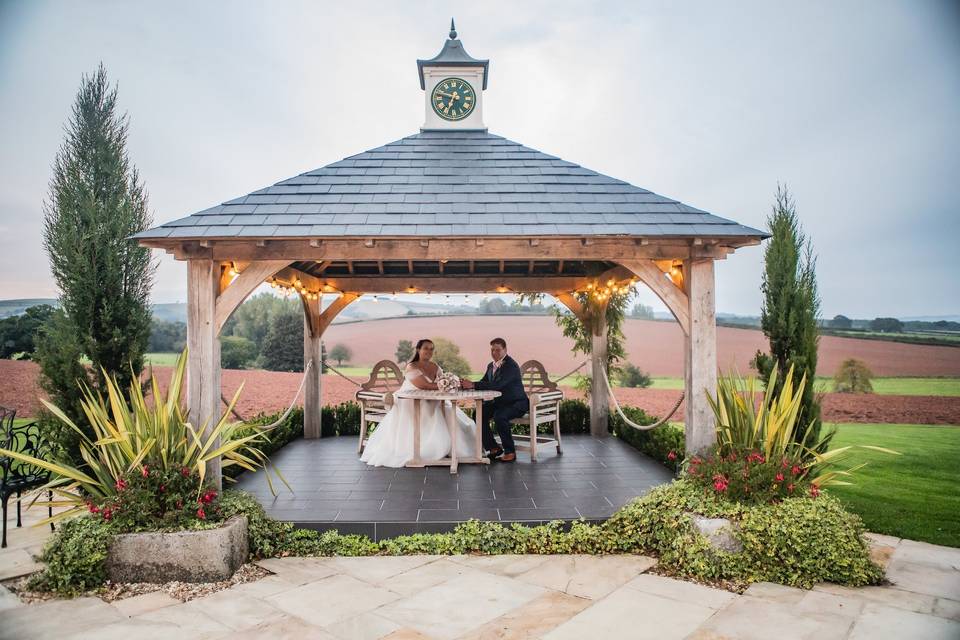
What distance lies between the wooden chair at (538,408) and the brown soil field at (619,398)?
3.64m

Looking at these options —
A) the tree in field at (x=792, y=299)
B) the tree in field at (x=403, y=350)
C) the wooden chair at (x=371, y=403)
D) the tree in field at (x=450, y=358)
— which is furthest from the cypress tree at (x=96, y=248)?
the tree in field at (x=403, y=350)

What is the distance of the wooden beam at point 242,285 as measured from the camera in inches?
186

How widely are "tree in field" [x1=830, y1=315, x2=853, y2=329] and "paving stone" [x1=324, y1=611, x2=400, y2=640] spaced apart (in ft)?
42.3

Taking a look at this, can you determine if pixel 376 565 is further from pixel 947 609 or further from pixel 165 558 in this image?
pixel 947 609

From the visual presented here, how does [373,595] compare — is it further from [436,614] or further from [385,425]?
[385,425]

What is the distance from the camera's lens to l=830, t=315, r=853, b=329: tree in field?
12.4 m

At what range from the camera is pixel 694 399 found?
4.87 metres

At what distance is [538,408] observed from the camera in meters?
7.10

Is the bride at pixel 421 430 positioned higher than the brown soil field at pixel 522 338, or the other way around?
the brown soil field at pixel 522 338

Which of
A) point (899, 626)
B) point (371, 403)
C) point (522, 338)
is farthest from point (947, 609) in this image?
point (522, 338)

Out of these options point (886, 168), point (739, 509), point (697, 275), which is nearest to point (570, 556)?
point (739, 509)

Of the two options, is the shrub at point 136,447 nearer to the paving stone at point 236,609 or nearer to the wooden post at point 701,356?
the paving stone at point 236,609

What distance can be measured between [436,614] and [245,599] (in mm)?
1204

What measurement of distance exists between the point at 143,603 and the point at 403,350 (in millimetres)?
11523
